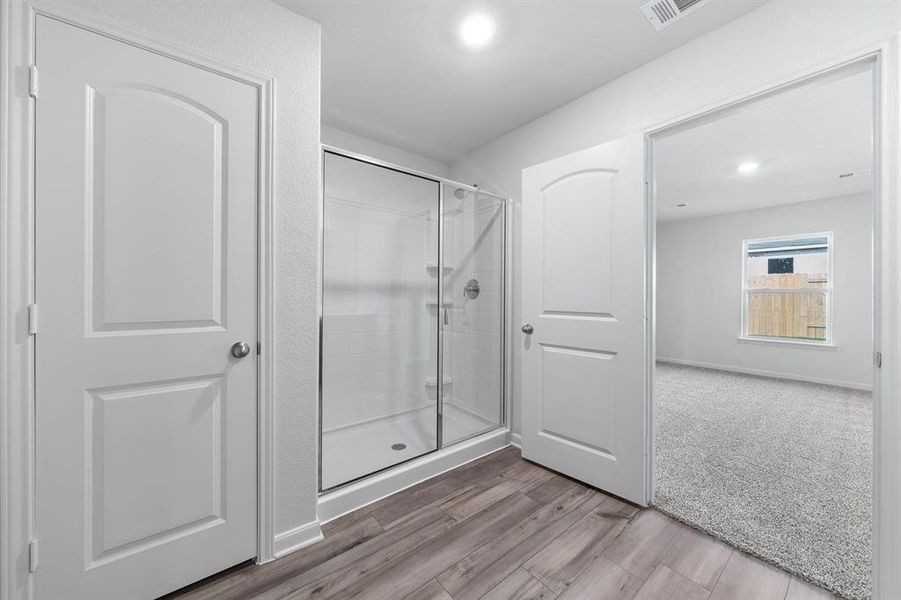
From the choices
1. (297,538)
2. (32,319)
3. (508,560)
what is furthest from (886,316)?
(32,319)

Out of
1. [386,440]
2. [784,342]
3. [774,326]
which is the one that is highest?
[774,326]

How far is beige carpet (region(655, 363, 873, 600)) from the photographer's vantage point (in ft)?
5.37

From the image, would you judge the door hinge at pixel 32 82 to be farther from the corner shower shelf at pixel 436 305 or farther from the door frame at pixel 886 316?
the door frame at pixel 886 316

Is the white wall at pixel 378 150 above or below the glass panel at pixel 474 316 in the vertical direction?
above

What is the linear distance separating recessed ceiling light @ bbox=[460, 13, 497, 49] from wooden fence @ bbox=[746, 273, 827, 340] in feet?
19.2

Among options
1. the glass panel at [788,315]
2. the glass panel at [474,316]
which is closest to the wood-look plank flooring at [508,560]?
the glass panel at [474,316]

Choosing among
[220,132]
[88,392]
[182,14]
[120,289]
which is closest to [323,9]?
[182,14]

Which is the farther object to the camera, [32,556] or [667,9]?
[667,9]

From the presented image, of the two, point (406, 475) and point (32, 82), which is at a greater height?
point (32, 82)

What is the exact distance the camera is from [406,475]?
86.5 inches

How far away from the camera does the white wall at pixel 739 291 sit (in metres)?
4.66

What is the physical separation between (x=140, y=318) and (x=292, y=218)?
26.9 inches

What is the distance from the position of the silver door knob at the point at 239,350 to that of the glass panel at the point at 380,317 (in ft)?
3.19

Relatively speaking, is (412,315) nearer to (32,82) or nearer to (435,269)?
(435,269)
